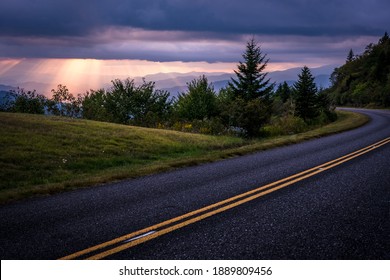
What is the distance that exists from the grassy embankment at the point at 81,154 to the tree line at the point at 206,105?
488 cm

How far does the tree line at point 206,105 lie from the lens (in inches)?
920

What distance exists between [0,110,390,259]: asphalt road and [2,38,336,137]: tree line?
1446cm

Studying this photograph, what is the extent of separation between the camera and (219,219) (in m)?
5.60

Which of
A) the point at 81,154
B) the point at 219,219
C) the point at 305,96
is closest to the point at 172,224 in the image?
the point at 219,219

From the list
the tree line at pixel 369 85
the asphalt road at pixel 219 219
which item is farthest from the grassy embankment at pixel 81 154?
the tree line at pixel 369 85

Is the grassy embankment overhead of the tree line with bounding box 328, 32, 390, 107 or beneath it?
beneath

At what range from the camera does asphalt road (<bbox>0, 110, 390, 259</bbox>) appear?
448 centimetres

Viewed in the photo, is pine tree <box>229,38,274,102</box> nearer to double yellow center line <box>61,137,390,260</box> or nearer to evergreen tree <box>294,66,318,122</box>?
evergreen tree <box>294,66,318,122</box>

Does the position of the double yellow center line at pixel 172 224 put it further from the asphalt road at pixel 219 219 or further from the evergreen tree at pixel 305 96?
the evergreen tree at pixel 305 96

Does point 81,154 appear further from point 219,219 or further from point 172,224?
point 219,219

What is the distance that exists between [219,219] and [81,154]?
8340 mm

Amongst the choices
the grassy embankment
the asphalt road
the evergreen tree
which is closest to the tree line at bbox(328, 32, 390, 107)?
the evergreen tree
